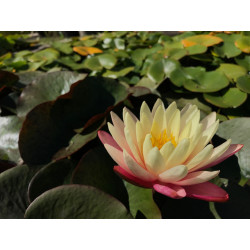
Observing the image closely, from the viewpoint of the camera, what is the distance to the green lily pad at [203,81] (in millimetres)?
1009

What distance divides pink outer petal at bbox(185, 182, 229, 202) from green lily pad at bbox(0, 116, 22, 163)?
20.6 inches

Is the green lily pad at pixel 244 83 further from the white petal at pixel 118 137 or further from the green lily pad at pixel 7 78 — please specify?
the green lily pad at pixel 7 78

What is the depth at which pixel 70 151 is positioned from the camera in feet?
2.26

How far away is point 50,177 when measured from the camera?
0.60 meters

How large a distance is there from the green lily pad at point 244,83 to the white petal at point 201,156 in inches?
24.5

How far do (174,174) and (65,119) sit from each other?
0.46 meters

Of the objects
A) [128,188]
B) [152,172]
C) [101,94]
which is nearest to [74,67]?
[101,94]

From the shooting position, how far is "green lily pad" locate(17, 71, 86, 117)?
2.82 feet

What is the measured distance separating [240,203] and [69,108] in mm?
539

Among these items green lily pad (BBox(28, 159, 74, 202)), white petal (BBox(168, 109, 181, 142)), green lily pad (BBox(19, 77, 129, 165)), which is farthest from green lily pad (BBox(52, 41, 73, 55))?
white petal (BBox(168, 109, 181, 142))

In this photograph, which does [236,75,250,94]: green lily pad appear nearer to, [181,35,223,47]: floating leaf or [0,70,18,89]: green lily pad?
[181,35,223,47]: floating leaf

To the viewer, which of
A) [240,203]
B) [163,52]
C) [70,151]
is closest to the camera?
[240,203]

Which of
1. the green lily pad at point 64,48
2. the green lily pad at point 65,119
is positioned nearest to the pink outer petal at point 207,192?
the green lily pad at point 65,119

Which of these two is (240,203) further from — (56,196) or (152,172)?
(56,196)
